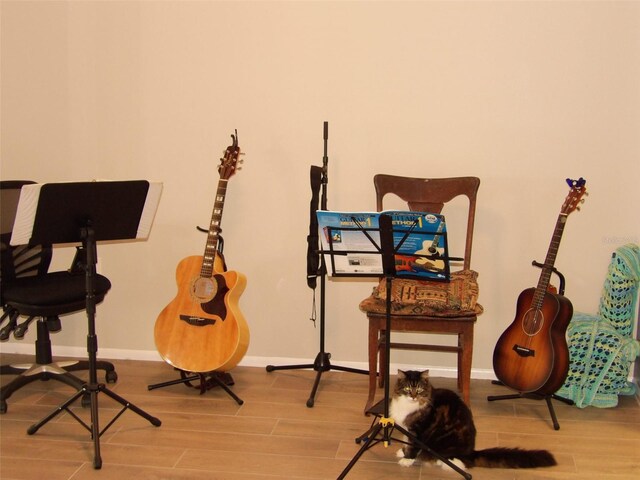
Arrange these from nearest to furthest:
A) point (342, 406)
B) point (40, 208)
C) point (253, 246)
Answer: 1. point (40, 208)
2. point (342, 406)
3. point (253, 246)

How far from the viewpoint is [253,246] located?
4164 millimetres

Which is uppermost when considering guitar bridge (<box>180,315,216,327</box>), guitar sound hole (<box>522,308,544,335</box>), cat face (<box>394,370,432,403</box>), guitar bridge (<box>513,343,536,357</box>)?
guitar sound hole (<box>522,308,544,335</box>)

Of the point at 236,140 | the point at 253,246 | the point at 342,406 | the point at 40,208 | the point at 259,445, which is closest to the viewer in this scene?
the point at 40,208

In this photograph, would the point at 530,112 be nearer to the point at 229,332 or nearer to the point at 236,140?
the point at 236,140

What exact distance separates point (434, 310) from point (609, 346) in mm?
930

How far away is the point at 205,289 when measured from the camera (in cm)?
376

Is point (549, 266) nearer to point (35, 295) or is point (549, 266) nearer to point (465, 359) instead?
point (465, 359)

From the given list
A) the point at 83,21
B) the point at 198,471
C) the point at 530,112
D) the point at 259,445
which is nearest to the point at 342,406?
the point at 259,445

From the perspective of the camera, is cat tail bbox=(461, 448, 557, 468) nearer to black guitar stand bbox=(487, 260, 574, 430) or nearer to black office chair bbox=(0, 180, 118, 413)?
black guitar stand bbox=(487, 260, 574, 430)

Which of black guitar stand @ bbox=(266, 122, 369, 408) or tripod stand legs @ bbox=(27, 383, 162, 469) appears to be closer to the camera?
tripod stand legs @ bbox=(27, 383, 162, 469)

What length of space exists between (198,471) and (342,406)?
89cm

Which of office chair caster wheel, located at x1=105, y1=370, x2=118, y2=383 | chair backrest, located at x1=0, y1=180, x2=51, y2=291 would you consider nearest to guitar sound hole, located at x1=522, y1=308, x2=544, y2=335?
office chair caster wheel, located at x1=105, y1=370, x2=118, y2=383

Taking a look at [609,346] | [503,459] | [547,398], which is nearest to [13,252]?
[503,459]

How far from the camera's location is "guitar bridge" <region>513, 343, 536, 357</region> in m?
3.43
